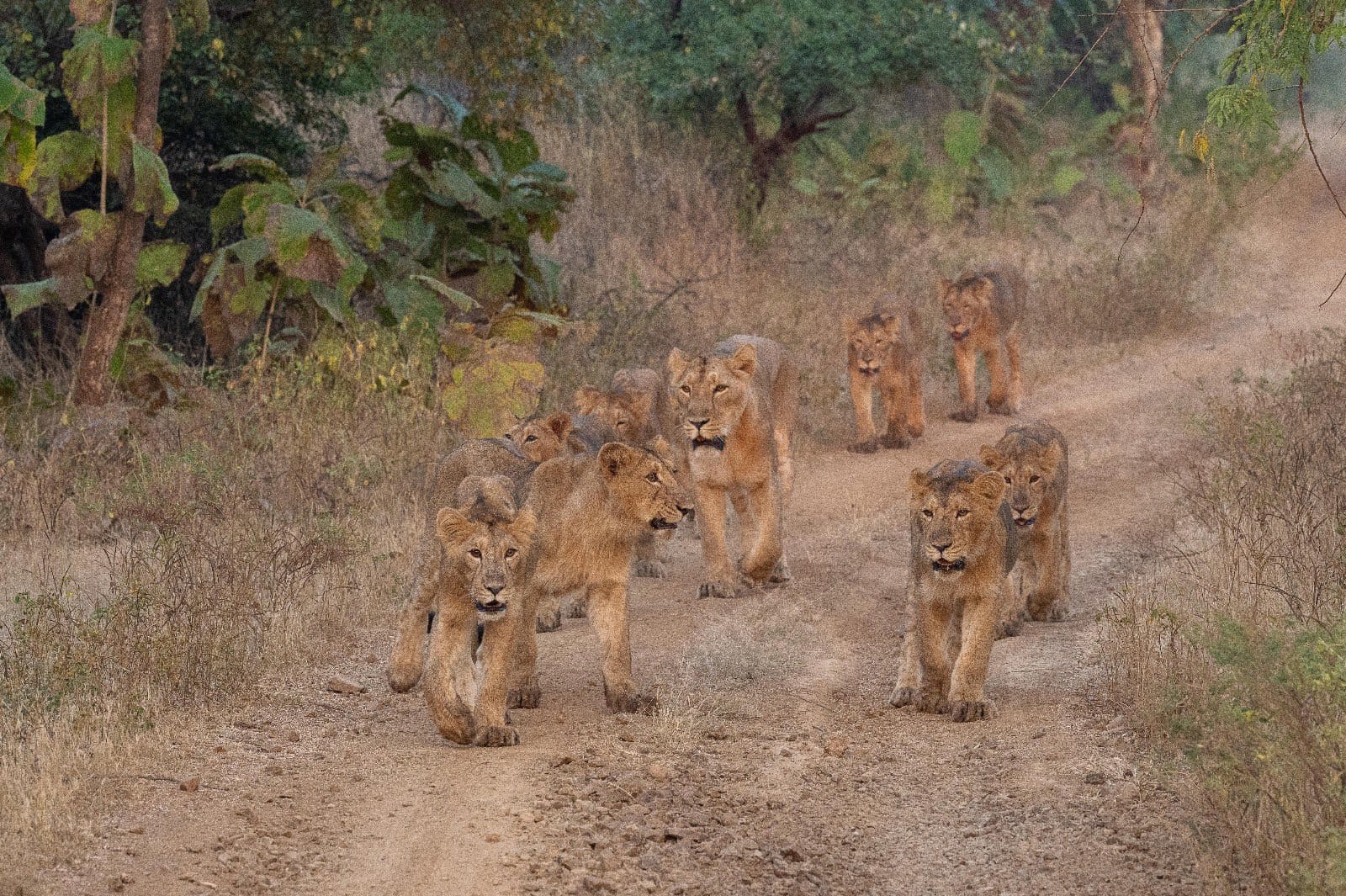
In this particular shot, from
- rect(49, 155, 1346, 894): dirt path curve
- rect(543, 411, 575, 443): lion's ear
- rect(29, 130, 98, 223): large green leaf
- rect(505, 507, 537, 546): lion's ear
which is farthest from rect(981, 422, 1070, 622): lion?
rect(29, 130, 98, 223): large green leaf

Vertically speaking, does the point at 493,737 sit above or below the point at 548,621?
below

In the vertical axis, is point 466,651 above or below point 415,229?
below

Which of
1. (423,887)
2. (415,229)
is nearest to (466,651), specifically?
(423,887)

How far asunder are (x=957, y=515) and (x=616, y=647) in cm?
142

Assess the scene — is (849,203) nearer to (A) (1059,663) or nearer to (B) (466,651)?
(A) (1059,663)

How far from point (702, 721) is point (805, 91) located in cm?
1498

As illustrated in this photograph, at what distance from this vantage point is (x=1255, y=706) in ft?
17.3

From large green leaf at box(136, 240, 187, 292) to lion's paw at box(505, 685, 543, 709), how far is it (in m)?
6.12

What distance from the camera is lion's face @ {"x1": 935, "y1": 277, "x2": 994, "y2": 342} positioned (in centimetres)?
1435

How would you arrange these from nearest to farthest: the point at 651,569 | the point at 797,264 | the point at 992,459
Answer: the point at 992,459 < the point at 651,569 < the point at 797,264

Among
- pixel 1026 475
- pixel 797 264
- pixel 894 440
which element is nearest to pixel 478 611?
pixel 1026 475

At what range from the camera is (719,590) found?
376 inches

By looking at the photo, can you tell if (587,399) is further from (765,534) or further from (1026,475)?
(1026,475)

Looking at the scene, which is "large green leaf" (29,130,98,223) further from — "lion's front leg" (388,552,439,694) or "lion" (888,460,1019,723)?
"lion" (888,460,1019,723)
